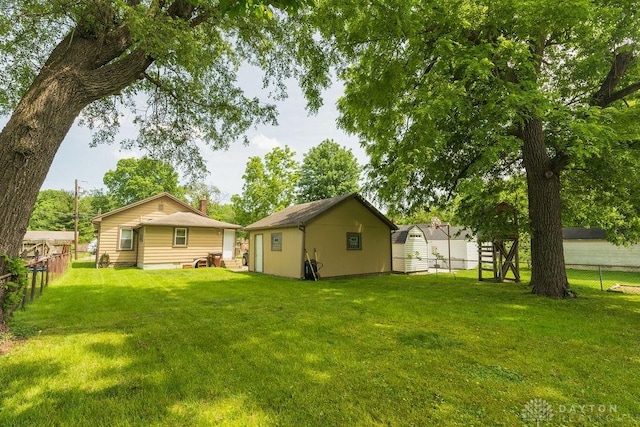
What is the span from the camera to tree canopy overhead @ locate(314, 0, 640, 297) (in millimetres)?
6773

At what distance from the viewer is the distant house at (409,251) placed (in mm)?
16719

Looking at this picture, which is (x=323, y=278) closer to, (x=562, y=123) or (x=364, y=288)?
(x=364, y=288)

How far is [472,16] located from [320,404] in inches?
344

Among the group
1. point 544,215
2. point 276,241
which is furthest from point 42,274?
point 544,215

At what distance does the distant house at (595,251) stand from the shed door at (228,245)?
22.2 meters

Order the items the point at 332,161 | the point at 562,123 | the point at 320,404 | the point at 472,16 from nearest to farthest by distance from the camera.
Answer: the point at 320,404 < the point at 562,123 < the point at 472,16 < the point at 332,161

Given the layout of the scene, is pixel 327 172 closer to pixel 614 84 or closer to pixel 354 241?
pixel 354 241

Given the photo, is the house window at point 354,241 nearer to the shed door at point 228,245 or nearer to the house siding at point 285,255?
the house siding at point 285,255

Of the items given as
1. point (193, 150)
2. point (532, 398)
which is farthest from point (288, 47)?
point (532, 398)

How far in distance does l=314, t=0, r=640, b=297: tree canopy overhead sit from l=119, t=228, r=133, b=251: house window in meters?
15.5

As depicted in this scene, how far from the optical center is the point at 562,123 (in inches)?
267

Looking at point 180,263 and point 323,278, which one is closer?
point 323,278

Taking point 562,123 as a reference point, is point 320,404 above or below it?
below

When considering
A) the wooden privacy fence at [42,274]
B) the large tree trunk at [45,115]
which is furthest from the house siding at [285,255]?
the large tree trunk at [45,115]
